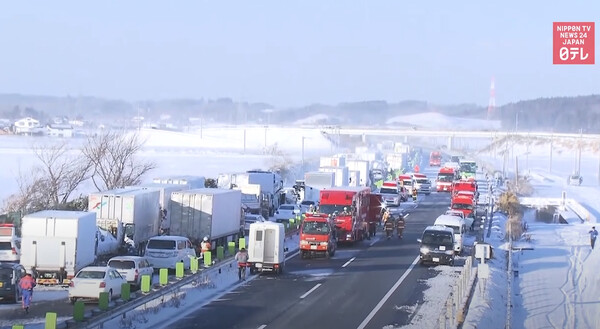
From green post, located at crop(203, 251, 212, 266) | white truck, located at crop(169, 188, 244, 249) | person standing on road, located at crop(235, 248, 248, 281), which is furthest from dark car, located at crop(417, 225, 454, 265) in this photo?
white truck, located at crop(169, 188, 244, 249)

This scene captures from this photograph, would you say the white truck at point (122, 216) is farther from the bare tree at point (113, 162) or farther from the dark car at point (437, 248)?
the bare tree at point (113, 162)

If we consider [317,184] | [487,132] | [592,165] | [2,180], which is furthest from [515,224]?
[487,132]

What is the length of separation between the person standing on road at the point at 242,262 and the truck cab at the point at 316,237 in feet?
17.8

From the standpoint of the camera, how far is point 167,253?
29.9 m

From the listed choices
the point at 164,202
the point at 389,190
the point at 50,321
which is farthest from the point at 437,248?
the point at 389,190

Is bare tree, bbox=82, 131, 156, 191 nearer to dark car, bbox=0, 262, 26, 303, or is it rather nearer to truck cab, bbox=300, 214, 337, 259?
truck cab, bbox=300, 214, 337, 259

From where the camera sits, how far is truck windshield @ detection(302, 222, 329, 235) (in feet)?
113

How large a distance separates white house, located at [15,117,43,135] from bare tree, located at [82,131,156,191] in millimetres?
54905

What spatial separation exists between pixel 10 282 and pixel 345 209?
742 inches

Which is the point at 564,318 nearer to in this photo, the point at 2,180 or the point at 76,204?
the point at 76,204

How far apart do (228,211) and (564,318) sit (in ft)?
58.6

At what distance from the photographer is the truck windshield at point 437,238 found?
33.2 metres

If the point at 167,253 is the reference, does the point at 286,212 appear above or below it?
above

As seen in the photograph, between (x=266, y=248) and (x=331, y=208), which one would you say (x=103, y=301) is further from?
(x=331, y=208)
